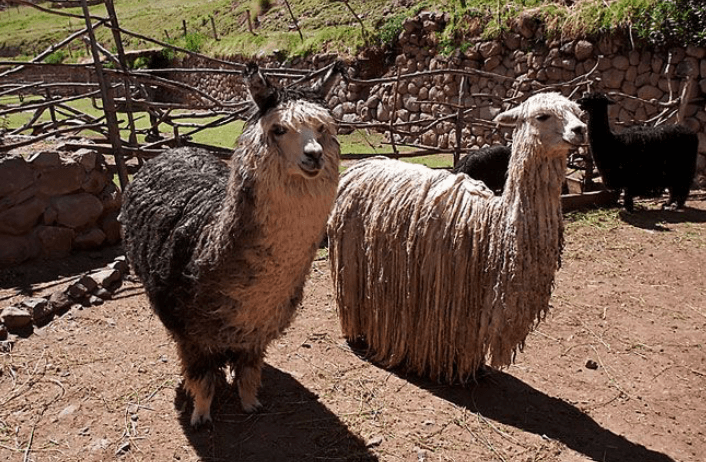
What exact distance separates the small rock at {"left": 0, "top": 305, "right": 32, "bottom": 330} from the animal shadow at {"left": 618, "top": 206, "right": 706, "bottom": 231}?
20.0 feet

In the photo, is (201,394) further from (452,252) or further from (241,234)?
(452,252)

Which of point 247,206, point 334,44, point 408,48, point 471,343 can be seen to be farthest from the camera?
point 334,44

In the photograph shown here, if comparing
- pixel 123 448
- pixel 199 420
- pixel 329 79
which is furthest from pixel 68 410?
pixel 329 79

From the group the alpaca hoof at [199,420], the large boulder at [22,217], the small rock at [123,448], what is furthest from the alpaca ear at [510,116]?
the large boulder at [22,217]

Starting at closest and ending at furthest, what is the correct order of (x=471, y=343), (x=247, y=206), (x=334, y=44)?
(x=247, y=206), (x=471, y=343), (x=334, y=44)

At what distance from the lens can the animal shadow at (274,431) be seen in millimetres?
2857

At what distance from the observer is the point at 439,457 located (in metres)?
2.85

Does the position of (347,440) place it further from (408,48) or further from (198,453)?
(408,48)

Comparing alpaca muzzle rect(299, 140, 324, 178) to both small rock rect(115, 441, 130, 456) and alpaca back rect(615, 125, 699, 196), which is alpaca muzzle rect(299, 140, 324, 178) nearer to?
small rock rect(115, 441, 130, 456)

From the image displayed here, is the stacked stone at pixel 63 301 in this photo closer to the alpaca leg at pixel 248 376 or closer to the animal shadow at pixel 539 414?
the alpaca leg at pixel 248 376

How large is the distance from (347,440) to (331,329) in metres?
1.23

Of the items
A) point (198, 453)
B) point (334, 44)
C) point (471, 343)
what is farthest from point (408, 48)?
point (198, 453)

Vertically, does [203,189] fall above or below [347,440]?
above

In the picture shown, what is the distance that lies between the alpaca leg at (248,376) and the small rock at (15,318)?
6.13 feet
